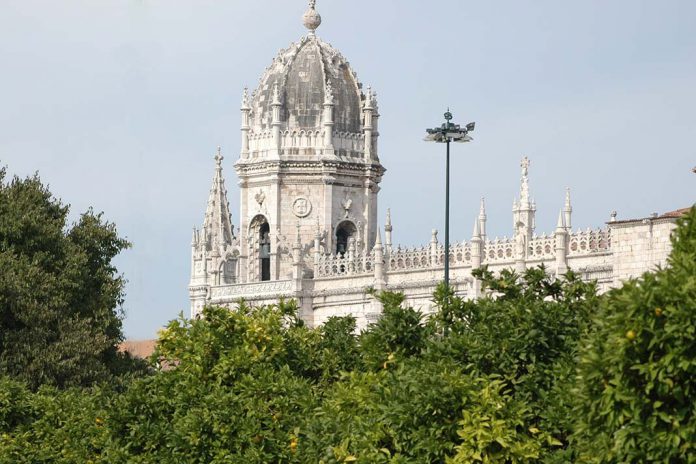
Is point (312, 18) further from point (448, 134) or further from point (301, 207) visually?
point (448, 134)

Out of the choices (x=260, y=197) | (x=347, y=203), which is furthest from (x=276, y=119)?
(x=347, y=203)

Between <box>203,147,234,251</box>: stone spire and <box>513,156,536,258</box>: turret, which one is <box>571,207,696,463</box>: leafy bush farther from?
Answer: <box>203,147,234,251</box>: stone spire

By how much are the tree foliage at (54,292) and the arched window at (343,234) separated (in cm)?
2433

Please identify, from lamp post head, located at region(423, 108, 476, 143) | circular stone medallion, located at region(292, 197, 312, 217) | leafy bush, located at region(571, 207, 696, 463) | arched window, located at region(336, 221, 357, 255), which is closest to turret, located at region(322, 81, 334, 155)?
circular stone medallion, located at region(292, 197, 312, 217)

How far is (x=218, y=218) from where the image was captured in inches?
3263

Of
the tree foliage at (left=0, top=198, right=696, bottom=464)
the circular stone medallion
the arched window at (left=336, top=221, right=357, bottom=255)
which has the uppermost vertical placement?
the circular stone medallion

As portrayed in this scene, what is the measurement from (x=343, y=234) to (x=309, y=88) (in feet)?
21.2

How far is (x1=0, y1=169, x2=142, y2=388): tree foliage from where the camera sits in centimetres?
5084

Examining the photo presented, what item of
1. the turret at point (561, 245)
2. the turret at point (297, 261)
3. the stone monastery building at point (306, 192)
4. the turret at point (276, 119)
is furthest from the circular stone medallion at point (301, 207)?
the turret at point (561, 245)

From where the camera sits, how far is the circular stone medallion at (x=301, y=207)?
79.0 metres

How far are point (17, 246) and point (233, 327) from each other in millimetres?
18497

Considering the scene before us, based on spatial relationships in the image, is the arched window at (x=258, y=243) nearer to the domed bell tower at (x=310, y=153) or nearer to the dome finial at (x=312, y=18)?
the domed bell tower at (x=310, y=153)

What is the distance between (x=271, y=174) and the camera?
78812 millimetres

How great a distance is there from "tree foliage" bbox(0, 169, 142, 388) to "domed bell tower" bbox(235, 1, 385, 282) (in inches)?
904
